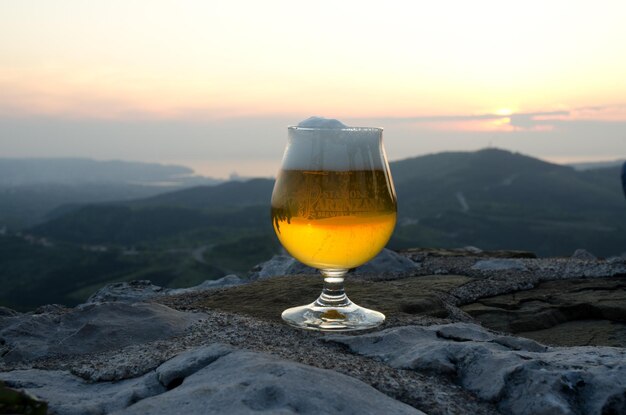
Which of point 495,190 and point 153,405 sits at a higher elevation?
point 153,405

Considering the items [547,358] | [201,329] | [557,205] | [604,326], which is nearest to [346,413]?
[547,358]

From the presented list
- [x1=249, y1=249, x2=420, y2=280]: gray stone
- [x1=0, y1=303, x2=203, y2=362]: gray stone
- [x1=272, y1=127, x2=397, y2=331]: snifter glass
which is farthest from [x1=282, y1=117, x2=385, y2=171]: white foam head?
[x1=249, y1=249, x2=420, y2=280]: gray stone

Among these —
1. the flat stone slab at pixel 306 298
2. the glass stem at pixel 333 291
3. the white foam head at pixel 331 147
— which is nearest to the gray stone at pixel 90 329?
the flat stone slab at pixel 306 298

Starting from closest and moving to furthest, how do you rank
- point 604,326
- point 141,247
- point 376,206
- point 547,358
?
point 547,358 → point 376,206 → point 604,326 → point 141,247

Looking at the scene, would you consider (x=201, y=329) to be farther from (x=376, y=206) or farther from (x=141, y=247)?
(x=141, y=247)

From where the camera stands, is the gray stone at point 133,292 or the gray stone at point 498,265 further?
the gray stone at point 498,265

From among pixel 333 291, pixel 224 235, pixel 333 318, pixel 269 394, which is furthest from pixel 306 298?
pixel 224 235

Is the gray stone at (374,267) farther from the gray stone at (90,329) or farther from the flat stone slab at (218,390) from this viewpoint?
the flat stone slab at (218,390)

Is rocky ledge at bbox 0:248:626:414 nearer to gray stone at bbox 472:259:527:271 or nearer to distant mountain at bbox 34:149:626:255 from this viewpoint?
gray stone at bbox 472:259:527:271

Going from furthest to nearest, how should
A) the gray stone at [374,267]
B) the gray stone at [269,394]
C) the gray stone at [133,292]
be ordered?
the gray stone at [374,267] → the gray stone at [133,292] → the gray stone at [269,394]
